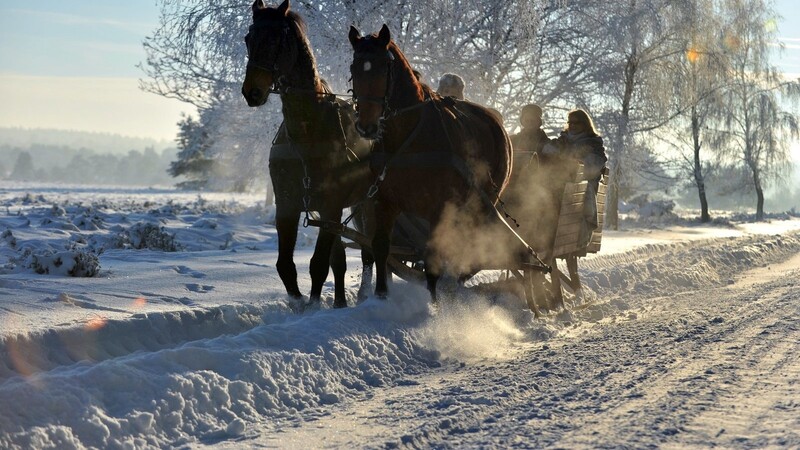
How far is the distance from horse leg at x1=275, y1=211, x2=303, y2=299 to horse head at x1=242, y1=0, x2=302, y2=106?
1.01m

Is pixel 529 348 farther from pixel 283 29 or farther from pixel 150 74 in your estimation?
pixel 150 74

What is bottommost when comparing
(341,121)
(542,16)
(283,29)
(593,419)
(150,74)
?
(593,419)

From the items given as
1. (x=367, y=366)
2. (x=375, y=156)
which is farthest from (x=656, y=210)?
(x=367, y=366)

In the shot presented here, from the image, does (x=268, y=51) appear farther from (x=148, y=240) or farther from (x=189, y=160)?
(x=189, y=160)

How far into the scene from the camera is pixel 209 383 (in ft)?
17.3

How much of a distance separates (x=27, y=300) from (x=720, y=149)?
41758 millimetres

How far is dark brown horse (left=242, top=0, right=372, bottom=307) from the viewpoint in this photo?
7305 mm

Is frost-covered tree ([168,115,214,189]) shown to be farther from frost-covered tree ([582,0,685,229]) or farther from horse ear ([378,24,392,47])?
horse ear ([378,24,392,47])

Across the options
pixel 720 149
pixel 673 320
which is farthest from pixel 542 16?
pixel 720 149

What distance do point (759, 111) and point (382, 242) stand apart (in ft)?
136

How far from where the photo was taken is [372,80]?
721cm

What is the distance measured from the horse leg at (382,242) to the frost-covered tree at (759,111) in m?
37.5

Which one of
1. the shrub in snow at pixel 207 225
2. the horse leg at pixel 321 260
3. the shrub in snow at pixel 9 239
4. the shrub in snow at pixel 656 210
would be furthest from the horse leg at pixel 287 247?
the shrub in snow at pixel 656 210

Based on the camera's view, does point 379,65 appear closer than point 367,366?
No
